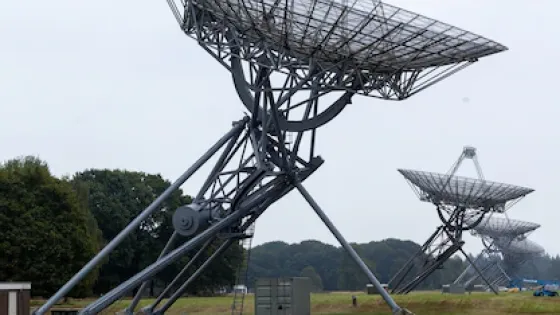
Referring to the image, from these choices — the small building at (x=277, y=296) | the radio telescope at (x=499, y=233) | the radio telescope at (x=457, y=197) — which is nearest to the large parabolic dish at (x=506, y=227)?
the radio telescope at (x=499, y=233)

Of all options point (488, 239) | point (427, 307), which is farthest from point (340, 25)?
point (488, 239)

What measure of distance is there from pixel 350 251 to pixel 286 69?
9149mm

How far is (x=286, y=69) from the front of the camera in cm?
3947

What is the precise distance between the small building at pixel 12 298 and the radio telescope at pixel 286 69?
4.26 m

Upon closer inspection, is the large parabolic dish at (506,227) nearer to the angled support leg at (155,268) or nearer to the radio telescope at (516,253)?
the radio telescope at (516,253)

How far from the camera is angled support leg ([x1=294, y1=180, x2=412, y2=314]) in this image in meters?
41.4

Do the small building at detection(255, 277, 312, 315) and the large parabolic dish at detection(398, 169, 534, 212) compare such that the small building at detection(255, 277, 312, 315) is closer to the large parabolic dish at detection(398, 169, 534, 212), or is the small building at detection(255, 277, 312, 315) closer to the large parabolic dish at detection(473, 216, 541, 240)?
the large parabolic dish at detection(398, 169, 534, 212)

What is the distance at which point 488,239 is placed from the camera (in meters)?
123

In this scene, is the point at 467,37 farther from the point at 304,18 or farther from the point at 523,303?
the point at 523,303

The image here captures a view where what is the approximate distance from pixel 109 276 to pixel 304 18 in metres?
69.7

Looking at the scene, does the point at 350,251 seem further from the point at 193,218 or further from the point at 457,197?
the point at 457,197

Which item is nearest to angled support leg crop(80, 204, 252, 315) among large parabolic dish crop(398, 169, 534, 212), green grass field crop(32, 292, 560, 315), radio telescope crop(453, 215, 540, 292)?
green grass field crop(32, 292, 560, 315)

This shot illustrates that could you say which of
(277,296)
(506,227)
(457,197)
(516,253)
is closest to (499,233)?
(506,227)

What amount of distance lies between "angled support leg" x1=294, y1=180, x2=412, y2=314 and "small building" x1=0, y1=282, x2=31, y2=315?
570 inches
